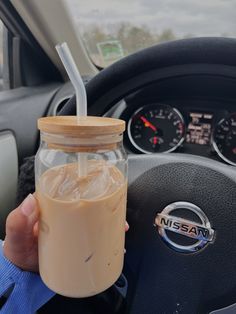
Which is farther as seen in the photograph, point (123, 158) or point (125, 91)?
point (125, 91)

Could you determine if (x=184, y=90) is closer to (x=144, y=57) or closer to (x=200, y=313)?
(x=144, y=57)

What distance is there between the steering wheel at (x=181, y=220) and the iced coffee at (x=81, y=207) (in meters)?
0.14

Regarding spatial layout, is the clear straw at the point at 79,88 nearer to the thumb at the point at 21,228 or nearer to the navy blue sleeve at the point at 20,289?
the thumb at the point at 21,228

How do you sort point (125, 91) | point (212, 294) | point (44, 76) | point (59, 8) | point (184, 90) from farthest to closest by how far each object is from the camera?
point (44, 76) → point (59, 8) → point (184, 90) → point (125, 91) → point (212, 294)

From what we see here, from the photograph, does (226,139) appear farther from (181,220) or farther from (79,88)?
(79,88)

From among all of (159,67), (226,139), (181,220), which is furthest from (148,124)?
(181,220)

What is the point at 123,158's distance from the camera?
56cm

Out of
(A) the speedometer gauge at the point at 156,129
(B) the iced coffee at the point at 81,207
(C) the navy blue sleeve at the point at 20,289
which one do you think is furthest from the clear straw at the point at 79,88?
(A) the speedometer gauge at the point at 156,129

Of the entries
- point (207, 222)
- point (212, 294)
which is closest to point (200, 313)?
point (212, 294)

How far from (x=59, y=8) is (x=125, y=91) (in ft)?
2.56

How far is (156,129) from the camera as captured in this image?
1.22 metres

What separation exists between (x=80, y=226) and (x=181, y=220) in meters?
0.23

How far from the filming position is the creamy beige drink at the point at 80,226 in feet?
1.58

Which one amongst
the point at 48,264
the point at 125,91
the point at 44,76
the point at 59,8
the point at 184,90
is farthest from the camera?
the point at 44,76
